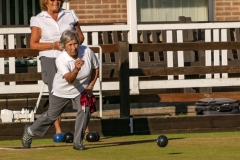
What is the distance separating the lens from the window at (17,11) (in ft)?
57.4

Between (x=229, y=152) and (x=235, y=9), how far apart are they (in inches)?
325

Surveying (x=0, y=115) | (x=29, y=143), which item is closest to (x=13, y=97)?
(x=0, y=115)

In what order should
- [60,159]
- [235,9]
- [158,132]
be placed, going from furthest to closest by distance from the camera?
[235,9]
[158,132]
[60,159]

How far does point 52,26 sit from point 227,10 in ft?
24.0

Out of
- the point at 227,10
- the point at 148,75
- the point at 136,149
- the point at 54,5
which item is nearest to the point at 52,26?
the point at 54,5

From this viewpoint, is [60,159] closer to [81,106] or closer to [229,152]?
[81,106]

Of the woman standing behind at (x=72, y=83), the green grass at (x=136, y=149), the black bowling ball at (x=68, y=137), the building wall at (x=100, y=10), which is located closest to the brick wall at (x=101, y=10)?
the building wall at (x=100, y=10)

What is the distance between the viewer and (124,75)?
12938 millimetres

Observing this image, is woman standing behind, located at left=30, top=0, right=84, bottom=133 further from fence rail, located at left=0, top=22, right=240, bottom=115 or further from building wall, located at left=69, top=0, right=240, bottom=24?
building wall, located at left=69, top=0, right=240, bottom=24

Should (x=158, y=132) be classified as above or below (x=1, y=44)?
below

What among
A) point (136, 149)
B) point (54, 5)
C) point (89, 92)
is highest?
point (54, 5)

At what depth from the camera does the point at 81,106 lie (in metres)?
10.1

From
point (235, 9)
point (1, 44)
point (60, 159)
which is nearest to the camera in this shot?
point (60, 159)

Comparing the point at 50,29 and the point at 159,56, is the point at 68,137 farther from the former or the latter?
the point at 159,56
